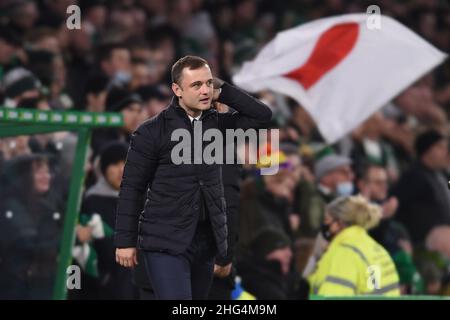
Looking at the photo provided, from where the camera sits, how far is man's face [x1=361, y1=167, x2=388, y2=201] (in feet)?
38.8

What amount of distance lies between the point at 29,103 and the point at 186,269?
3.09 metres

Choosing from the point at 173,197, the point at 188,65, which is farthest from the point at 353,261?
the point at 188,65

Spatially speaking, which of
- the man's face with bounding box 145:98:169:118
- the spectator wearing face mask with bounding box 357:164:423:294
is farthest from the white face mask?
the man's face with bounding box 145:98:169:118

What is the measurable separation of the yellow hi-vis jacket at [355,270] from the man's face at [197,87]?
2.33 m

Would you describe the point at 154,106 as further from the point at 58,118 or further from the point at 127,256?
the point at 127,256

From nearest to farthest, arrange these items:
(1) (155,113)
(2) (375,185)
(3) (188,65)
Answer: (3) (188,65), (1) (155,113), (2) (375,185)

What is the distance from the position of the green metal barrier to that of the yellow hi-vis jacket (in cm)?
157

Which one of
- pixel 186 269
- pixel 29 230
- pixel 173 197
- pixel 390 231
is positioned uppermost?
pixel 390 231

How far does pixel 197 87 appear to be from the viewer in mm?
6809

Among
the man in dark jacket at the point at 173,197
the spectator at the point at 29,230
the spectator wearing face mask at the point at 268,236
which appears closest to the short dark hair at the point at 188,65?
the man in dark jacket at the point at 173,197

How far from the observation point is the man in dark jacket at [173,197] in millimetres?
6848

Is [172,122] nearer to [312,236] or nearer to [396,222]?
[312,236]

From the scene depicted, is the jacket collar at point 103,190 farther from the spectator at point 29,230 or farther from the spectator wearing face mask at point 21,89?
the spectator wearing face mask at point 21,89

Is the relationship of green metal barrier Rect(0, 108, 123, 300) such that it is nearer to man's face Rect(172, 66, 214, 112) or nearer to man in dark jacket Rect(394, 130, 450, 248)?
man's face Rect(172, 66, 214, 112)
